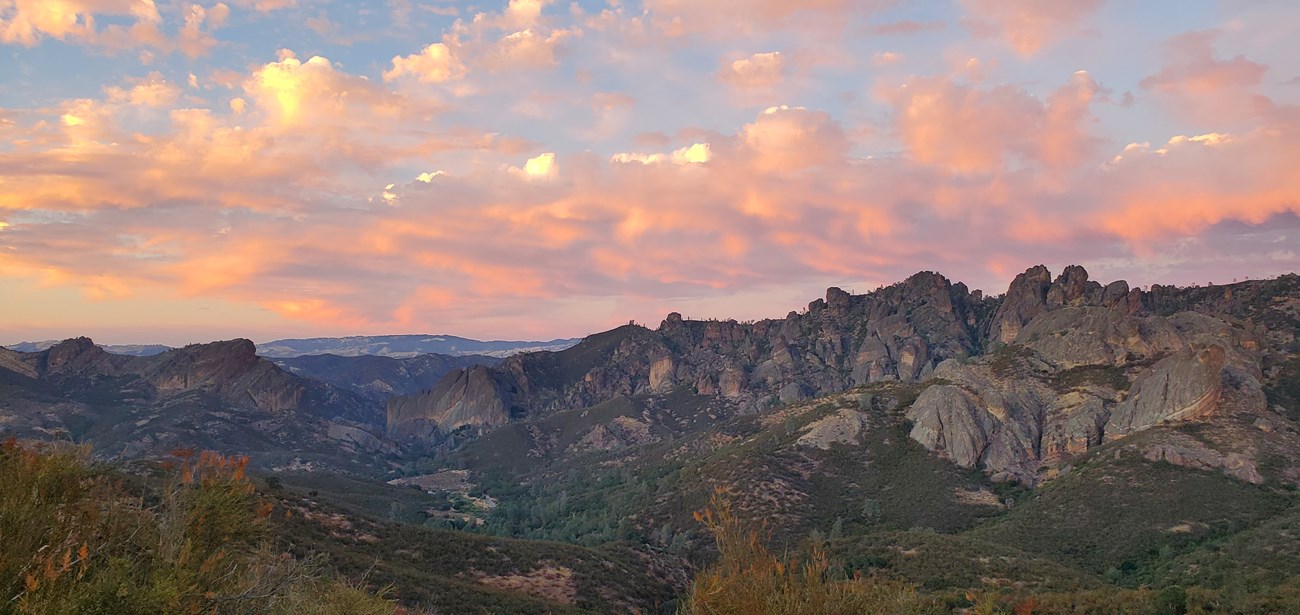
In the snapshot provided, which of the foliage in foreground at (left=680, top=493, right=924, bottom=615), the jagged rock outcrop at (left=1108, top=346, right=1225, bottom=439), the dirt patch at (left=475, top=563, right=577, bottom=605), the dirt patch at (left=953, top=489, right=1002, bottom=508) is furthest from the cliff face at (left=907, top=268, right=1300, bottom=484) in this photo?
the foliage in foreground at (left=680, top=493, right=924, bottom=615)

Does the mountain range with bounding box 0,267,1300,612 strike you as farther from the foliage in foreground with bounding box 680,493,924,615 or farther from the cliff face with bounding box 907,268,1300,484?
the foliage in foreground with bounding box 680,493,924,615

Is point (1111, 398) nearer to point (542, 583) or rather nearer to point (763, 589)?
point (542, 583)

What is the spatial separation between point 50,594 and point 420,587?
4337cm

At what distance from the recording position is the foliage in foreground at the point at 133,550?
10.2 meters

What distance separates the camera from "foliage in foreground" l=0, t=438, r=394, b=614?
10.2 meters

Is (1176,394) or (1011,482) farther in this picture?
(1011,482)

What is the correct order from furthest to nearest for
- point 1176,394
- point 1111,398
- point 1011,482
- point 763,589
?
point 1111,398
point 1011,482
point 1176,394
point 763,589

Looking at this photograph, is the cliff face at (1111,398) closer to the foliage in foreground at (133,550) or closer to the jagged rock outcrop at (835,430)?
the jagged rock outcrop at (835,430)

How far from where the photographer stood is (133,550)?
14062mm

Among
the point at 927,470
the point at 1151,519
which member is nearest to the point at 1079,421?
→ the point at 927,470

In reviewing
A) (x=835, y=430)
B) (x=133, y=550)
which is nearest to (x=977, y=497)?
(x=835, y=430)

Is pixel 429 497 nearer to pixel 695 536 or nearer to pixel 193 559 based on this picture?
pixel 695 536

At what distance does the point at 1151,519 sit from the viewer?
82688 millimetres

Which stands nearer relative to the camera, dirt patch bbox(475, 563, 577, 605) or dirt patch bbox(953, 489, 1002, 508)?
dirt patch bbox(475, 563, 577, 605)
